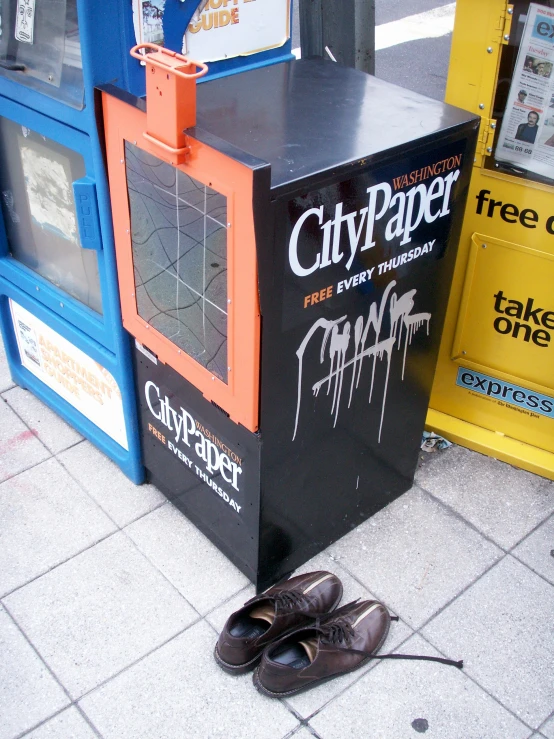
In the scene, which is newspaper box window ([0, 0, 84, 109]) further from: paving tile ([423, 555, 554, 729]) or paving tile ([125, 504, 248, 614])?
paving tile ([423, 555, 554, 729])

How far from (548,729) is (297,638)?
82cm

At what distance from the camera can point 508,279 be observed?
2.93 metres

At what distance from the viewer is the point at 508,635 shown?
2598 millimetres

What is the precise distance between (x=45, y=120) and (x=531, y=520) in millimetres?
2365

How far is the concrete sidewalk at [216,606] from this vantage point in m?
2.35

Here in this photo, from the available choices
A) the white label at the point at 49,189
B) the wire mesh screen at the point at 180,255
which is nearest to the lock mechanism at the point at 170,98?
the wire mesh screen at the point at 180,255

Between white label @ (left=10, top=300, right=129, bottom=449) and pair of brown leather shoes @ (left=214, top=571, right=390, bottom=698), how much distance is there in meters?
0.94

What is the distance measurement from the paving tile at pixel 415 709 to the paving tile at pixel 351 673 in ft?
0.08

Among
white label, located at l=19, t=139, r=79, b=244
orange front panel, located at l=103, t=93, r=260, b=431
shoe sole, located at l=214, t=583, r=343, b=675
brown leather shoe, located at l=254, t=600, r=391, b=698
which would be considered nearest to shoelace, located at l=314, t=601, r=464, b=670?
brown leather shoe, located at l=254, t=600, r=391, b=698

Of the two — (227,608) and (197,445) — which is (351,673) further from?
(197,445)

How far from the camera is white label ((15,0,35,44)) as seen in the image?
7.84 ft

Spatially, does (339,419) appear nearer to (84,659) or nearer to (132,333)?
(132,333)

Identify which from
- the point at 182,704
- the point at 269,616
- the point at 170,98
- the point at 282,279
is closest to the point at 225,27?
the point at 170,98

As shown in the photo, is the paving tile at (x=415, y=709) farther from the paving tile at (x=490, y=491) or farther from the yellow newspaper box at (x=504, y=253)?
the yellow newspaper box at (x=504, y=253)
